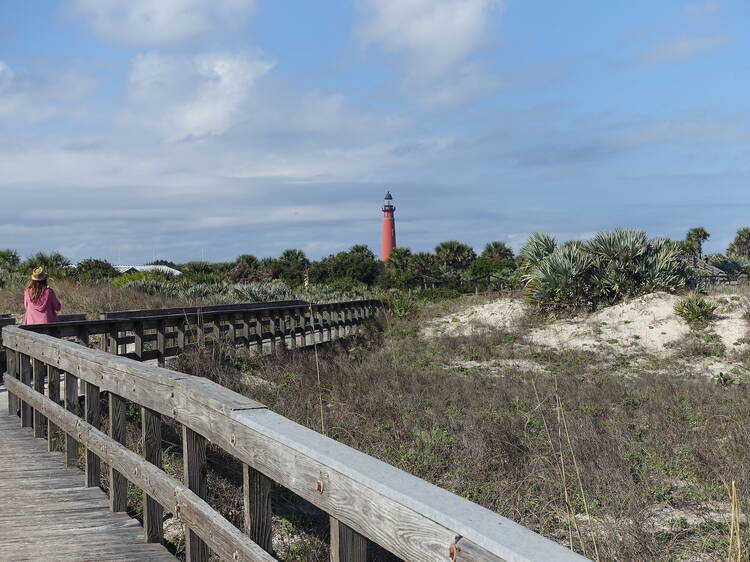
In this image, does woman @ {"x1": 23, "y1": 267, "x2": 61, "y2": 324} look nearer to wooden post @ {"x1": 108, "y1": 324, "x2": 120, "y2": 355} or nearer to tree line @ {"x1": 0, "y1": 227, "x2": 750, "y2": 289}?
wooden post @ {"x1": 108, "y1": 324, "x2": 120, "y2": 355}

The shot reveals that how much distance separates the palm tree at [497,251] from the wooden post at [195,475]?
47.4 metres

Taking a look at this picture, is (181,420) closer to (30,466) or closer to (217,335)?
(30,466)

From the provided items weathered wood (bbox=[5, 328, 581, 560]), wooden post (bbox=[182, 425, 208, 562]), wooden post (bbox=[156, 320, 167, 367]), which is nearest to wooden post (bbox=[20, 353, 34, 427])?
wooden post (bbox=[156, 320, 167, 367])

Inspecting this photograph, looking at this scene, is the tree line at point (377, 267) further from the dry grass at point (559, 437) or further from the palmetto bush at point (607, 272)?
the dry grass at point (559, 437)

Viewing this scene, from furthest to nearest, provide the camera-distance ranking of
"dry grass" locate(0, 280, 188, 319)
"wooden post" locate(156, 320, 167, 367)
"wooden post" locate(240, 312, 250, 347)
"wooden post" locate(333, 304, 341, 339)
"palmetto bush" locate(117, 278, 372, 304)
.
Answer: "palmetto bush" locate(117, 278, 372, 304)
"wooden post" locate(333, 304, 341, 339)
"dry grass" locate(0, 280, 188, 319)
"wooden post" locate(240, 312, 250, 347)
"wooden post" locate(156, 320, 167, 367)

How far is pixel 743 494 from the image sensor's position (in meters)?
6.09

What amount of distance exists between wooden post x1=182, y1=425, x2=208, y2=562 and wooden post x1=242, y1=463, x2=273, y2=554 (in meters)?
0.70

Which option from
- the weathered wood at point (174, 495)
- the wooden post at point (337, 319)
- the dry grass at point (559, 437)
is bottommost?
the dry grass at point (559, 437)

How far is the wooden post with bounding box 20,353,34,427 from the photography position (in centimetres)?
771

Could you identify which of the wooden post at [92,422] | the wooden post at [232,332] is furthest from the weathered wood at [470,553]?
the wooden post at [232,332]

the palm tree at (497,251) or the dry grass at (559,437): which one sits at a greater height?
the palm tree at (497,251)

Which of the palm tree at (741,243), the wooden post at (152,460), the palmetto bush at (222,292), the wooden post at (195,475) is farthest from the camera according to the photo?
the palm tree at (741,243)

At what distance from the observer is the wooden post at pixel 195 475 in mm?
3799

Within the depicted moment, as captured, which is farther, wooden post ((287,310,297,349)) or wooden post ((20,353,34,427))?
wooden post ((287,310,297,349))
